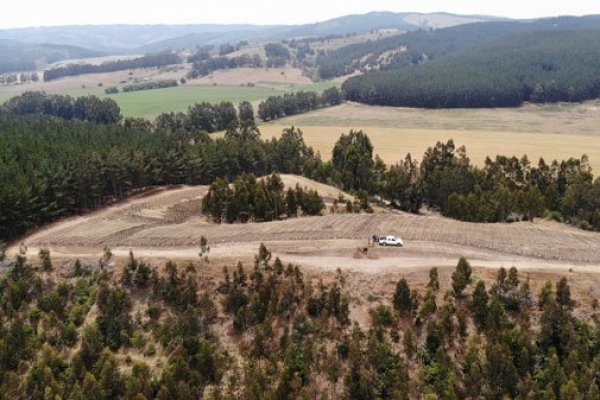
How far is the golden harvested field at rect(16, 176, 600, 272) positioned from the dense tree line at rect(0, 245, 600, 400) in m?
4.44

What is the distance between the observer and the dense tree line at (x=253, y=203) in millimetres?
77125

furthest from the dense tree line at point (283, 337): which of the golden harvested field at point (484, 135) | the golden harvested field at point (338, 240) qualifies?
the golden harvested field at point (484, 135)

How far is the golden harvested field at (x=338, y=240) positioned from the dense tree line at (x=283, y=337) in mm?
4439

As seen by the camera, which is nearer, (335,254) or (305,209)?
(335,254)

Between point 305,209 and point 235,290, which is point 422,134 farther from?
point 235,290

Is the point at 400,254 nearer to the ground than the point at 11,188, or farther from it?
nearer to the ground

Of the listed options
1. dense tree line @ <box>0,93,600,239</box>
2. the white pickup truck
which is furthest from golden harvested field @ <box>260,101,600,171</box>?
the white pickup truck

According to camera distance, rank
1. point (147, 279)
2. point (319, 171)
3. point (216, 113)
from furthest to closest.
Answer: point (216, 113), point (319, 171), point (147, 279)

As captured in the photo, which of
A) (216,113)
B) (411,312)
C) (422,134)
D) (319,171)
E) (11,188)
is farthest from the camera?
(216,113)

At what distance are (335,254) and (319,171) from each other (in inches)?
2142

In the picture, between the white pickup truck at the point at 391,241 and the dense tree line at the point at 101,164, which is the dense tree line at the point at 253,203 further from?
the white pickup truck at the point at 391,241

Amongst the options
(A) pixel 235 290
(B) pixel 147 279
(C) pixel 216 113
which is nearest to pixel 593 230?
(A) pixel 235 290

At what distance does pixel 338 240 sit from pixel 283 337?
17.3m

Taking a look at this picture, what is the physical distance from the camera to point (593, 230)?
7831cm
